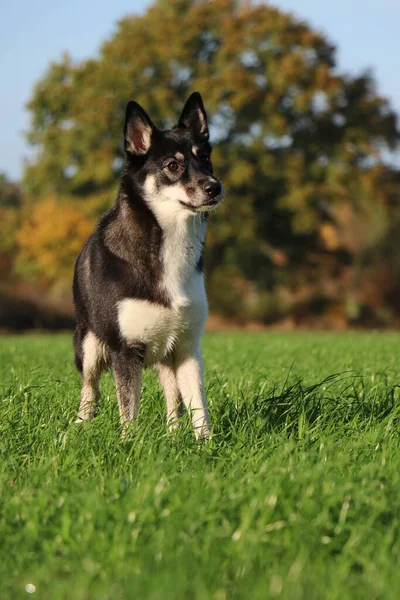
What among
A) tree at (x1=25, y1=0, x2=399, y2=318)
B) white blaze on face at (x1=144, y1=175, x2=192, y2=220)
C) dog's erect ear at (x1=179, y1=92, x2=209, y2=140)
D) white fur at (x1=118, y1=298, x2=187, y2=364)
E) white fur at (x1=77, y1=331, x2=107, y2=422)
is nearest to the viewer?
white fur at (x1=118, y1=298, x2=187, y2=364)

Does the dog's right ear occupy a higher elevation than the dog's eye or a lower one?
higher

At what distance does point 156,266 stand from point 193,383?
0.85 meters

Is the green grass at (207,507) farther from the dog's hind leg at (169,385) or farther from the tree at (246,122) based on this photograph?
the tree at (246,122)

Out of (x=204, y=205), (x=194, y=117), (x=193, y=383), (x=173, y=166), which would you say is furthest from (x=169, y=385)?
(x=194, y=117)

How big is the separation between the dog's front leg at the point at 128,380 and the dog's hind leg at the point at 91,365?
499 millimetres

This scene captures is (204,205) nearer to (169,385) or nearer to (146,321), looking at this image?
Result: (146,321)

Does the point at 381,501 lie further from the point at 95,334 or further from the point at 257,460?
the point at 95,334

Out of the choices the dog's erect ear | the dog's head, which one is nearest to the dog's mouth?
the dog's head

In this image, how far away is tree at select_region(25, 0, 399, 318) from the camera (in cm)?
3003

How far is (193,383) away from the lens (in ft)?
18.0

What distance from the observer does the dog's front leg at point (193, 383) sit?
17.6 feet

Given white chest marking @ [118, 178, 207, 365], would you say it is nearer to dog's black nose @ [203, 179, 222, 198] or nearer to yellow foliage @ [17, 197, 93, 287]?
dog's black nose @ [203, 179, 222, 198]

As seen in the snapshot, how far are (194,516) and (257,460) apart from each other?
36.9 inches

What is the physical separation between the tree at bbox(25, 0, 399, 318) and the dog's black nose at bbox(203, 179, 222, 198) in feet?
78.6
